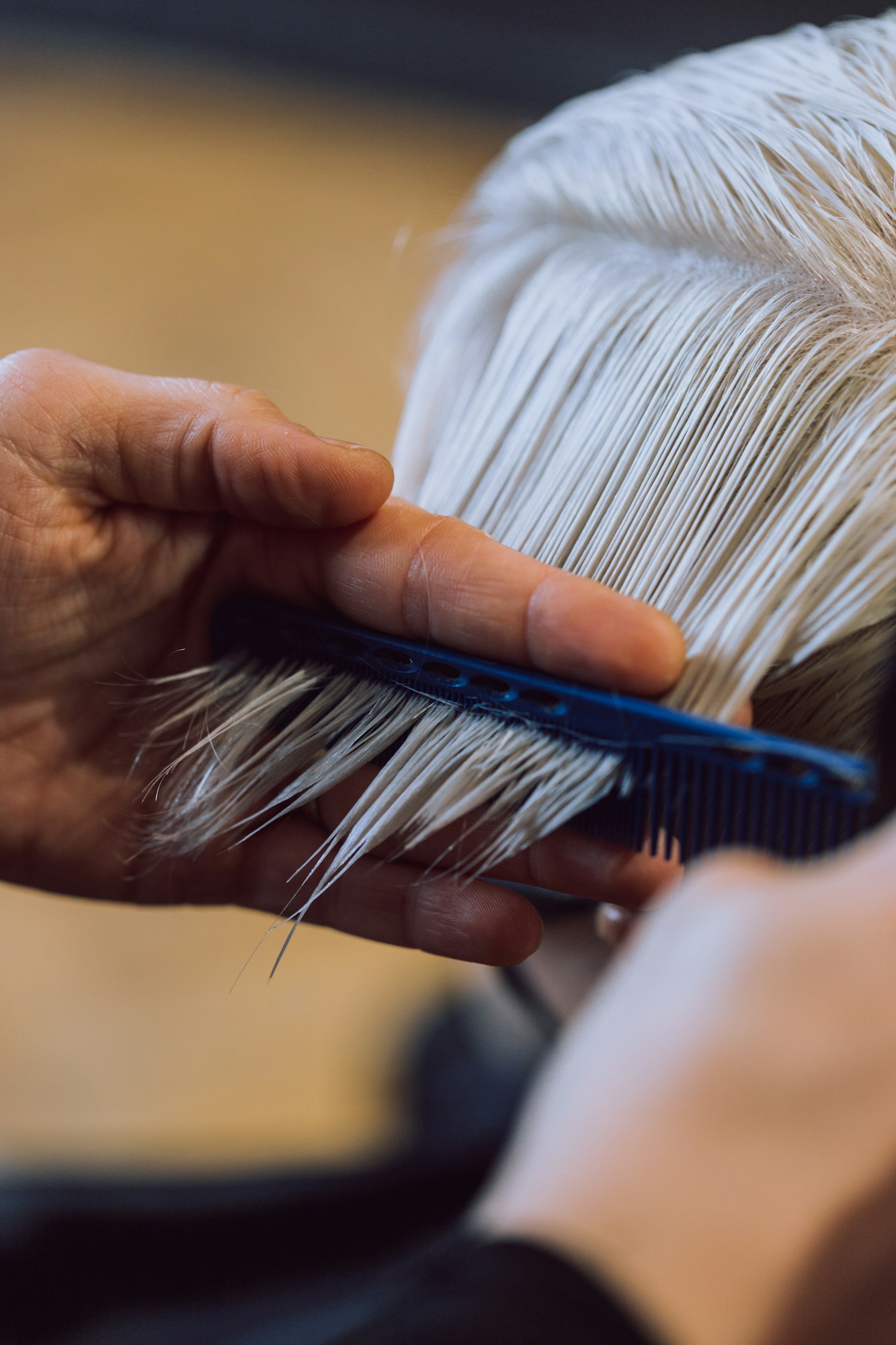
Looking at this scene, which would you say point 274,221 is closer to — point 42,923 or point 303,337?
point 303,337

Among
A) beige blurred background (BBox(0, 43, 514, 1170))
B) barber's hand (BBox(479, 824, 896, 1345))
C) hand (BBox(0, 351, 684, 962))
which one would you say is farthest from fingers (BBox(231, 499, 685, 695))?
beige blurred background (BBox(0, 43, 514, 1170))

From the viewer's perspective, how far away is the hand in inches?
17.5

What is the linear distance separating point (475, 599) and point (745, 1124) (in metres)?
0.24

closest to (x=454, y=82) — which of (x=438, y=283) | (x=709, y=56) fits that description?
(x=438, y=283)

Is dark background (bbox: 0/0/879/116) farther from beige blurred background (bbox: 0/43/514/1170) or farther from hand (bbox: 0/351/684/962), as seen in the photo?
hand (bbox: 0/351/684/962)

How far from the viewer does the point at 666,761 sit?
370mm

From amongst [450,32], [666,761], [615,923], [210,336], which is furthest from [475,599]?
[450,32]

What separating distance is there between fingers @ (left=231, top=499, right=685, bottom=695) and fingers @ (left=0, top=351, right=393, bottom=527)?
21mm

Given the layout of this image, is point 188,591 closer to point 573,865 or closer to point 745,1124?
point 573,865

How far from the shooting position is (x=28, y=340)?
53.1 inches

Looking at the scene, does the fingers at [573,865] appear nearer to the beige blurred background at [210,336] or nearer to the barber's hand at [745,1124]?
the barber's hand at [745,1124]

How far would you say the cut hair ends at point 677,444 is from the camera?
0.39m

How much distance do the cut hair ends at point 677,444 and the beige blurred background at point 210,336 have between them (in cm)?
50

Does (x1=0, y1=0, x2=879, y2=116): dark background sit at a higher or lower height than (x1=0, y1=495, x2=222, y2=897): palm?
higher
